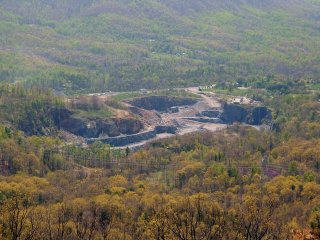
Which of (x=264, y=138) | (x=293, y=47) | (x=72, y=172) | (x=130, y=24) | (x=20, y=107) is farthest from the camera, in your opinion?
(x=130, y=24)

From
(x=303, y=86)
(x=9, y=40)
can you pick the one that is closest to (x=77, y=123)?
(x=303, y=86)

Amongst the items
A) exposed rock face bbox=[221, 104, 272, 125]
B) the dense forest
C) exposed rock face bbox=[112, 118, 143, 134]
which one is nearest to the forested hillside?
the dense forest

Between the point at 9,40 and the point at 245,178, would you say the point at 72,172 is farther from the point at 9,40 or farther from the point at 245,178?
the point at 9,40

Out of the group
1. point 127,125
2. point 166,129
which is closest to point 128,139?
point 127,125

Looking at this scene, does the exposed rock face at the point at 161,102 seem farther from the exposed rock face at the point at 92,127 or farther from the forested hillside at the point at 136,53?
the exposed rock face at the point at 92,127

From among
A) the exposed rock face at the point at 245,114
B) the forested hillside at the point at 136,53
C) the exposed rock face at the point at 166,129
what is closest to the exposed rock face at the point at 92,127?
the exposed rock face at the point at 166,129

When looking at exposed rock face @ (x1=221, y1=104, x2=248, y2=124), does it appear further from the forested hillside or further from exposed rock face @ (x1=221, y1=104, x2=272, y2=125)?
the forested hillside
